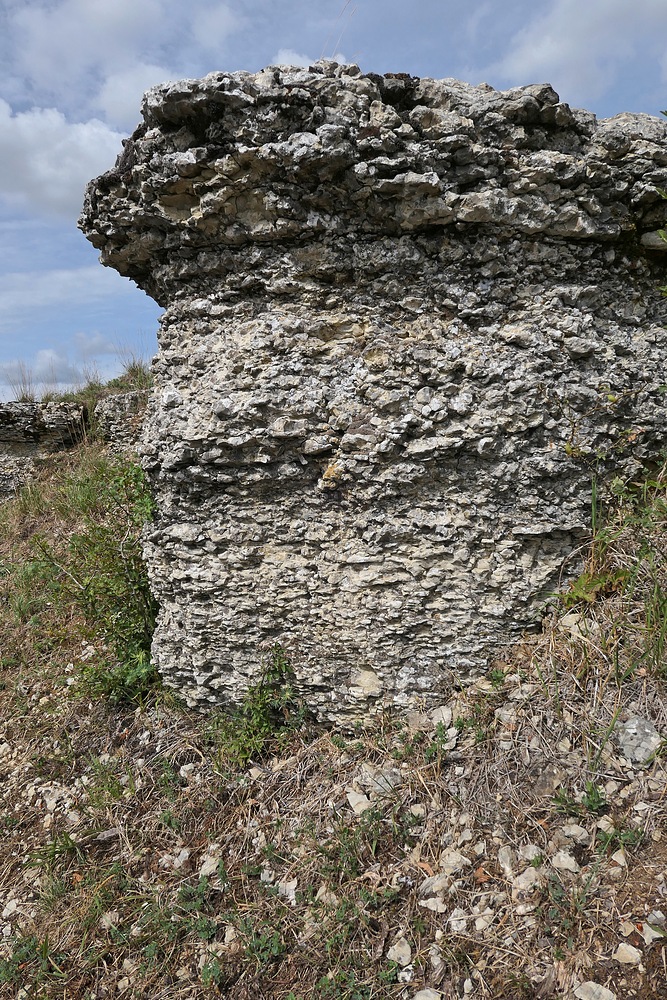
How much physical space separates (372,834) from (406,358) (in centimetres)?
244

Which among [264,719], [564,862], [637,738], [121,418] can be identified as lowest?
[564,862]

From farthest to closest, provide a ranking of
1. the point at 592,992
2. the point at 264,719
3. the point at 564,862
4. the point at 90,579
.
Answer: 1. the point at 90,579
2. the point at 264,719
3. the point at 564,862
4. the point at 592,992

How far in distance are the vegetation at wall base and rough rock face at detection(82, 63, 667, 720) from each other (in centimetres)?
28

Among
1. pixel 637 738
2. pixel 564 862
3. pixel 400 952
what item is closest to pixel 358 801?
pixel 400 952

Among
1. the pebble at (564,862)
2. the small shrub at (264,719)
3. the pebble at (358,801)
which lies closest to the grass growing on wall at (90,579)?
the small shrub at (264,719)

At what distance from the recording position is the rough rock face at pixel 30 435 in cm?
819

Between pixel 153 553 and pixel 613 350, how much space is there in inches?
118

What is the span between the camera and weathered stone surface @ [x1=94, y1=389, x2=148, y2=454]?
7.80 m

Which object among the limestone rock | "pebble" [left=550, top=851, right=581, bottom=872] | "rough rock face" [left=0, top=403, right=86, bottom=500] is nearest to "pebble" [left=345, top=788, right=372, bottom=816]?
"pebble" [left=550, top=851, right=581, bottom=872]

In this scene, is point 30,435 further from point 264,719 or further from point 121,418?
point 264,719

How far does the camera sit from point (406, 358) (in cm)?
311

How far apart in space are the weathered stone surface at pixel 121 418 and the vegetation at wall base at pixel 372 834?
164 inches

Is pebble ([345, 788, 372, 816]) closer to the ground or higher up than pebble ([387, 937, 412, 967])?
higher up

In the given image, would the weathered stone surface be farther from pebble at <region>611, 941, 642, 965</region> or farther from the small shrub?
pebble at <region>611, 941, 642, 965</region>
